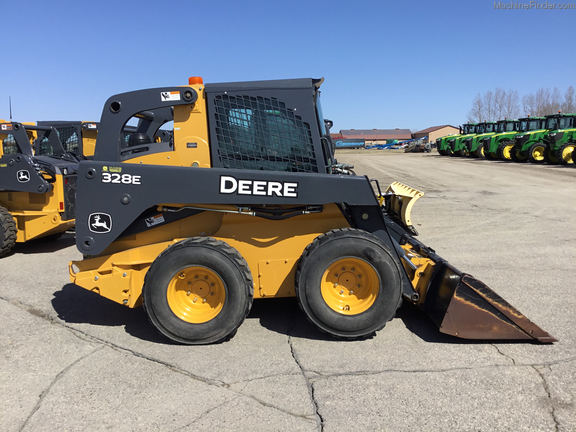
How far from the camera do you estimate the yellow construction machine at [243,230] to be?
3.93m

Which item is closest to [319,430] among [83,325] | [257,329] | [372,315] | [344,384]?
[344,384]

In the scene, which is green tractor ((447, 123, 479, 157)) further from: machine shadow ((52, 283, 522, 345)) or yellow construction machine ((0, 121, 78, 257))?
machine shadow ((52, 283, 522, 345))

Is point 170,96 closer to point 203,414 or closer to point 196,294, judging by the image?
point 196,294

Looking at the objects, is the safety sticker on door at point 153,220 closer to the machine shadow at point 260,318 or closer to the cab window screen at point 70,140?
the machine shadow at point 260,318

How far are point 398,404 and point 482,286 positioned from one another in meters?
1.38

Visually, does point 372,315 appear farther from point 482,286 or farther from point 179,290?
point 179,290

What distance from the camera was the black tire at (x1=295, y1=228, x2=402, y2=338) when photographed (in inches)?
157

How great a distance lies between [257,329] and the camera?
4406mm

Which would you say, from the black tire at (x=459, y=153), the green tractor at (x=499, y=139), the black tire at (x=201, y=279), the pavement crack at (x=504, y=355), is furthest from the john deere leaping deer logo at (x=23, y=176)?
the black tire at (x=459, y=153)

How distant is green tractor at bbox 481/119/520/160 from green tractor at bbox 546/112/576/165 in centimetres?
393

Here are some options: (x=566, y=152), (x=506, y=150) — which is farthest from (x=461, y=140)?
(x=566, y=152)

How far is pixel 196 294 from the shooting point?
4.16 meters

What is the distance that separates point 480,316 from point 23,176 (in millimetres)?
7121

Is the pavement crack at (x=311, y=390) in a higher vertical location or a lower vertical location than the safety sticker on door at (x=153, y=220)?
lower
